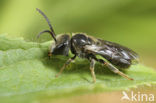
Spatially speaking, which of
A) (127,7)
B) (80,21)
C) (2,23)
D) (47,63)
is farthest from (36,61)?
(127,7)

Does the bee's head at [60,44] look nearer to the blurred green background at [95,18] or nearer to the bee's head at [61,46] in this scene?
the bee's head at [61,46]

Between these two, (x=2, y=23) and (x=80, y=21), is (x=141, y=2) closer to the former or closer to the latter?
(x=80, y=21)

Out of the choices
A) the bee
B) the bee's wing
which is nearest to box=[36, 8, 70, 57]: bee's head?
the bee

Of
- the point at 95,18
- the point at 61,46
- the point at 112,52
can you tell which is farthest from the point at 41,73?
the point at 95,18

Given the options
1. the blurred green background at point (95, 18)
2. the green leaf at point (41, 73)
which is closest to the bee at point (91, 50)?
the green leaf at point (41, 73)

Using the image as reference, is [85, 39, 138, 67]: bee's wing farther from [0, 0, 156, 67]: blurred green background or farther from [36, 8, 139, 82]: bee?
[0, 0, 156, 67]: blurred green background

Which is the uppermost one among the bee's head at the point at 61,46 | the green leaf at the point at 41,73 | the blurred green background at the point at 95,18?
the blurred green background at the point at 95,18

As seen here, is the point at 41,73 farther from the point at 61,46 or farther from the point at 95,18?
the point at 95,18
